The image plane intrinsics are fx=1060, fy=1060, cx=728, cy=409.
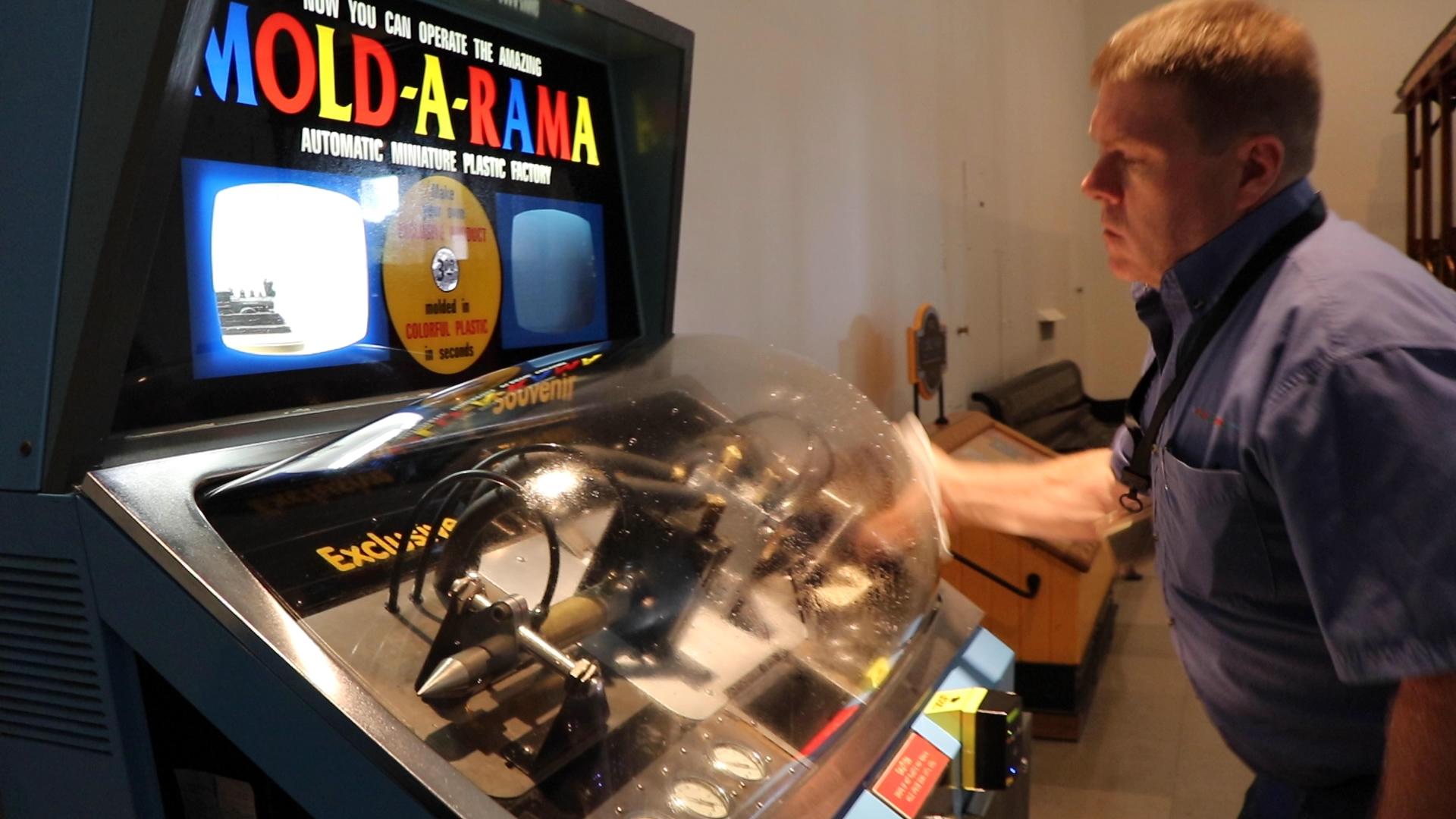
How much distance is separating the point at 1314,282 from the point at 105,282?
1.11m

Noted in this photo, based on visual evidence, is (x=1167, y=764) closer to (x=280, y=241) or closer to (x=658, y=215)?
(x=658, y=215)

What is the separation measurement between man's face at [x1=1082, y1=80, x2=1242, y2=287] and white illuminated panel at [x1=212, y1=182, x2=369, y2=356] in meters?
0.92

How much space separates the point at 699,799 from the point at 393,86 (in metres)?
0.85

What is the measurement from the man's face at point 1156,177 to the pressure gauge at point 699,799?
0.88 meters

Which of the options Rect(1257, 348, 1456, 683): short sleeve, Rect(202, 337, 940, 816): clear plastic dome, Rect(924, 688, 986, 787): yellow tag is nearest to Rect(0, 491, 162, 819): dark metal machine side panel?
Rect(202, 337, 940, 816): clear plastic dome

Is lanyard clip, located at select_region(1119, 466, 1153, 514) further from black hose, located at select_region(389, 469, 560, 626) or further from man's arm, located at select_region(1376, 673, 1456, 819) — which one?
black hose, located at select_region(389, 469, 560, 626)

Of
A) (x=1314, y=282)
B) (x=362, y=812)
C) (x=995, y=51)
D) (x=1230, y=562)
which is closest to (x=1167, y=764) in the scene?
(x=1230, y=562)

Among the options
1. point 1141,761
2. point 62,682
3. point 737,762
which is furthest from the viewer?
point 1141,761

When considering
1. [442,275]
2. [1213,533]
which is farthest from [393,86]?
[1213,533]

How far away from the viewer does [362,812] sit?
2.40 ft

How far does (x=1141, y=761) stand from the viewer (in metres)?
3.09

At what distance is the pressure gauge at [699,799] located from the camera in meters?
0.88

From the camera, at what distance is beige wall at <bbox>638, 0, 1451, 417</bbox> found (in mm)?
2469

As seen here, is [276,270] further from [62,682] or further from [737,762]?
[737,762]
